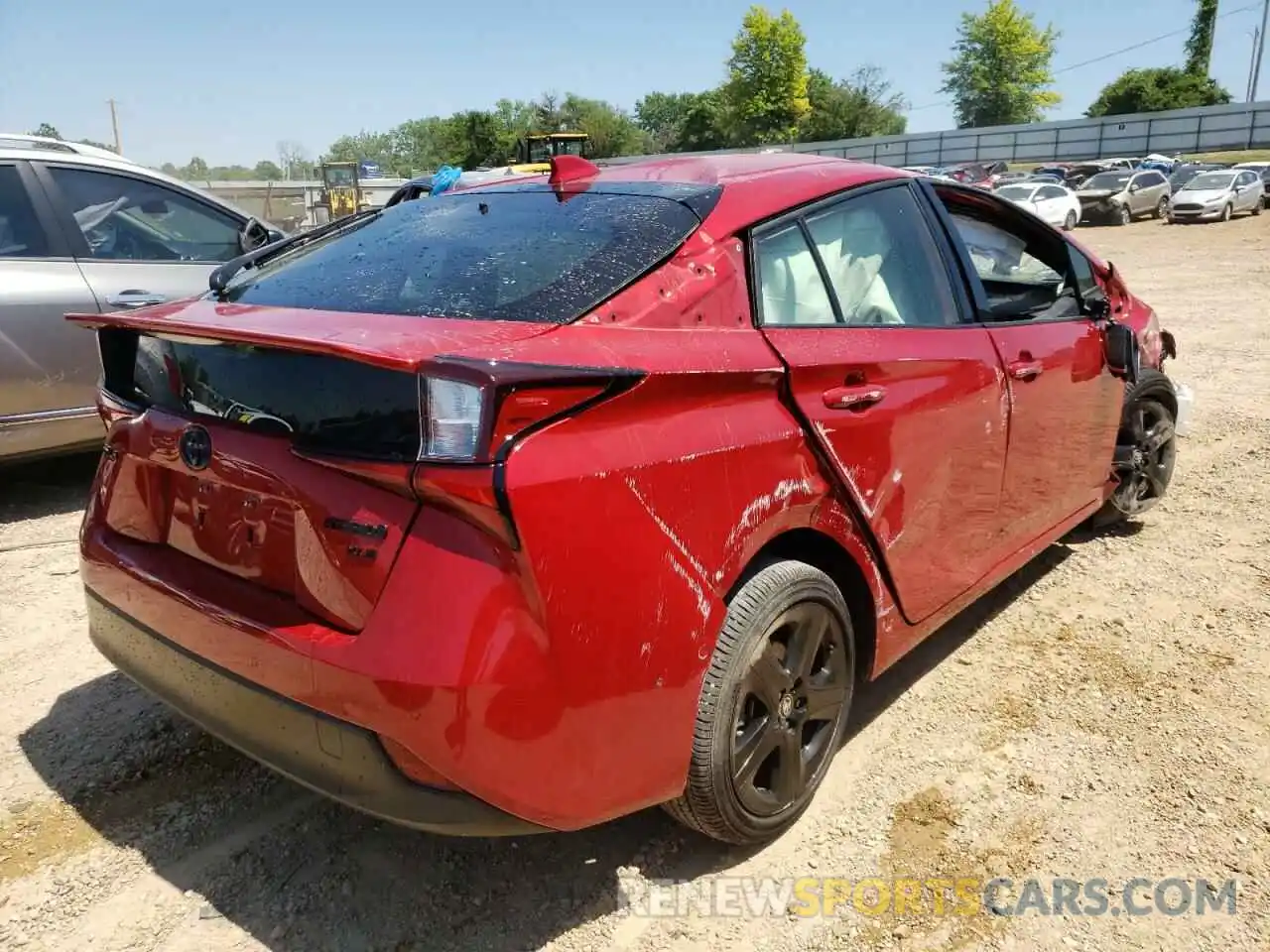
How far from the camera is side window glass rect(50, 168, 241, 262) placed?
4.78m

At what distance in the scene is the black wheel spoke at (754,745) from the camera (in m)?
2.19

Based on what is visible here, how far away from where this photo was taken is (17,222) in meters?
4.56

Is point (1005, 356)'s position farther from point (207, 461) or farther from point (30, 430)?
point (30, 430)

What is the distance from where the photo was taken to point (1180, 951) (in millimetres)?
2066

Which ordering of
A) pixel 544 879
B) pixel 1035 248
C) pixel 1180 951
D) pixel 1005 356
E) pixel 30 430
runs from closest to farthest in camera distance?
pixel 1180 951
pixel 544 879
pixel 1005 356
pixel 1035 248
pixel 30 430

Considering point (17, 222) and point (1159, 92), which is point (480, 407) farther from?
point (1159, 92)

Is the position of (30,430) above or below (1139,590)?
above

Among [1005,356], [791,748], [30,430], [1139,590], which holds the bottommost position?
[1139,590]

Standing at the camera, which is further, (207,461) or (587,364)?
(207,461)

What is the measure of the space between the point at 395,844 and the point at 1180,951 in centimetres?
185

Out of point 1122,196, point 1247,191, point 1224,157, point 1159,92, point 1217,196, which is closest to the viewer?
point 1217,196

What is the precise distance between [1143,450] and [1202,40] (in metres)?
81.6

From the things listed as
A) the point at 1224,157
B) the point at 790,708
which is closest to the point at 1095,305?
the point at 790,708

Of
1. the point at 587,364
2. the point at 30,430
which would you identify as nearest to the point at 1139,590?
the point at 587,364
